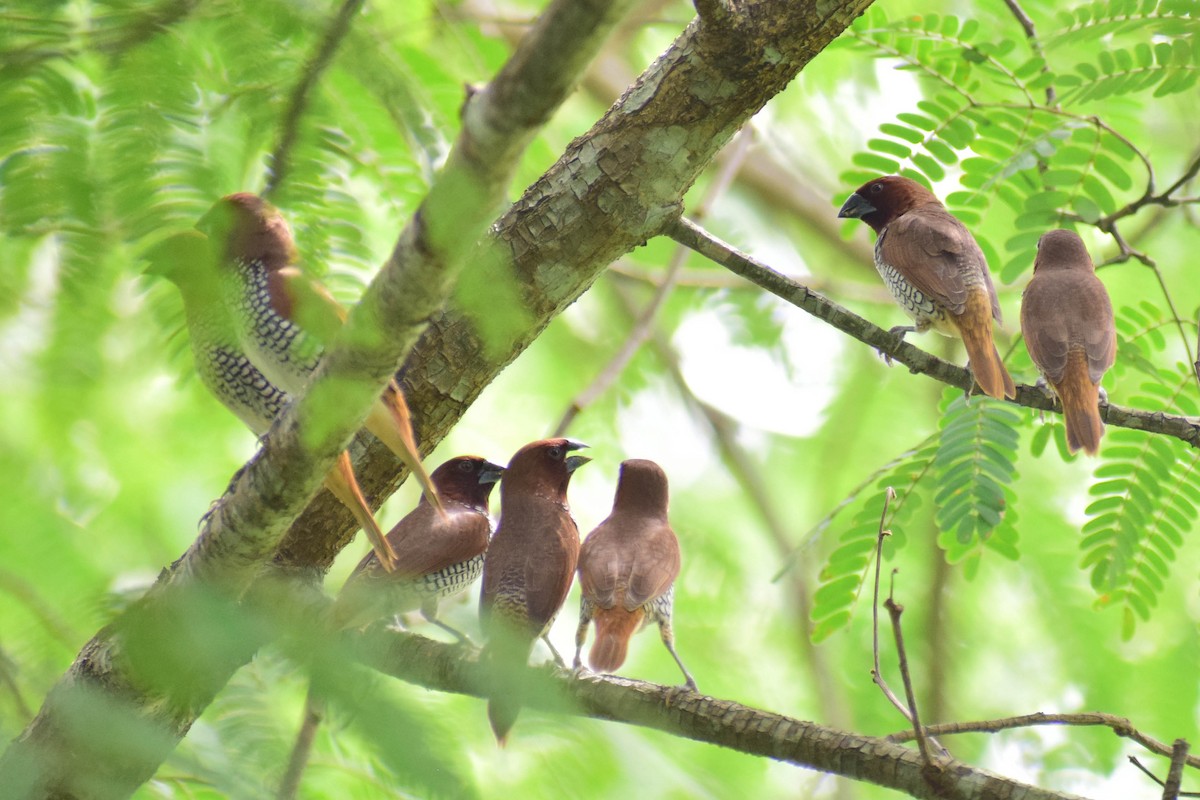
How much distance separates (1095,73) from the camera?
4281mm

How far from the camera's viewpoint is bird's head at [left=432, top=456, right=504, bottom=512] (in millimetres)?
5379

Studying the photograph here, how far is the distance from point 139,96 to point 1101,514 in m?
3.63

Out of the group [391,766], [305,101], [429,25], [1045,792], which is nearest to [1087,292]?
[1045,792]

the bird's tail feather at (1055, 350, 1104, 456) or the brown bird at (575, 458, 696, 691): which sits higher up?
the bird's tail feather at (1055, 350, 1104, 456)

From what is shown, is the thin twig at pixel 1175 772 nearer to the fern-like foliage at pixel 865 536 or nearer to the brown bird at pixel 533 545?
the fern-like foliage at pixel 865 536

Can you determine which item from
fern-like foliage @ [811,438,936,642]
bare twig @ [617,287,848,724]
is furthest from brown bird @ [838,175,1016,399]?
bare twig @ [617,287,848,724]

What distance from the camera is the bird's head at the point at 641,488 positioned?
5297 mm

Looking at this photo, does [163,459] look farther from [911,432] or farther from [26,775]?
[911,432]

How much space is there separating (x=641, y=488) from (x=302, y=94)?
11.8ft

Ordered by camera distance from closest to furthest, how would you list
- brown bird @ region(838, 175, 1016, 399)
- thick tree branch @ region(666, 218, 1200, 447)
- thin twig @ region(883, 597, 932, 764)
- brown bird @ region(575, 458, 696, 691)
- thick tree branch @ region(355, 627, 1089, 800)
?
thin twig @ region(883, 597, 932, 764) < thick tree branch @ region(355, 627, 1089, 800) < thick tree branch @ region(666, 218, 1200, 447) < brown bird @ region(838, 175, 1016, 399) < brown bird @ region(575, 458, 696, 691)

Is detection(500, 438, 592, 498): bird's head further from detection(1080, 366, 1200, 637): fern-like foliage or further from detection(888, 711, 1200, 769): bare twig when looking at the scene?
detection(888, 711, 1200, 769): bare twig

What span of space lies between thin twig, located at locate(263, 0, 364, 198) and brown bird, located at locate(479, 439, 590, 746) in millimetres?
1988

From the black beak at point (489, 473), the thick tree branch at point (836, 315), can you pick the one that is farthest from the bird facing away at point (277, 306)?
the black beak at point (489, 473)

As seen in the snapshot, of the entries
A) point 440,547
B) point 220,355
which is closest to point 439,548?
point 440,547
